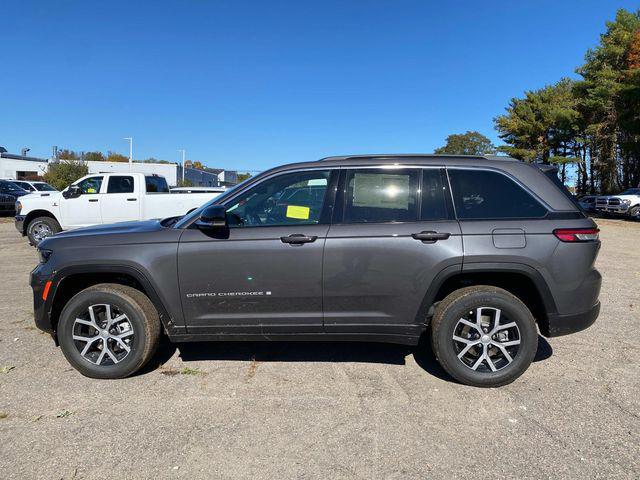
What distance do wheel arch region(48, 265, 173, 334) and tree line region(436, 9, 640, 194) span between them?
31.0 meters

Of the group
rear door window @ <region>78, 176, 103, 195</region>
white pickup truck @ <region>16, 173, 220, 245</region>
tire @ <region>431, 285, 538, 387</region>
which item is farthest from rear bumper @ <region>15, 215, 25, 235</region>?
tire @ <region>431, 285, 538, 387</region>

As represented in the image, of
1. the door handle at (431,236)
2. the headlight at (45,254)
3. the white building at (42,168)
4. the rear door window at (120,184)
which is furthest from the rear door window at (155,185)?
the white building at (42,168)

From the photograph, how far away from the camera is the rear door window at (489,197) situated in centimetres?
360

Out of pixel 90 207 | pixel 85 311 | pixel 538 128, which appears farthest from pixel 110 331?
pixel 538 128

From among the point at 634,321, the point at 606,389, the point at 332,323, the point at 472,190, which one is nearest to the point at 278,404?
the point at 332,323

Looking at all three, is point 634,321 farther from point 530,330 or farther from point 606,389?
point 530,330

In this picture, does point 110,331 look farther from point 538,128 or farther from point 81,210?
point 538,128

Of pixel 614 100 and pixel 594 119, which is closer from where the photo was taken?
pixel 614 100

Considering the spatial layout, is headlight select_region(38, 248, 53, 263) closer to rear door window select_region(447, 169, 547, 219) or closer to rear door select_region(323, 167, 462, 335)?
rear door select_region(323, 167, 462, 335)

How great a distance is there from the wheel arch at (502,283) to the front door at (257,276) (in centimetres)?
91

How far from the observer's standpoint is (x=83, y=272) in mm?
3678

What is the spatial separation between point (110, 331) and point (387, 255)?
2355 millimetres

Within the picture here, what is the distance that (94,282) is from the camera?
391 cm

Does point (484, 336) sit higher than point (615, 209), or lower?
lower
